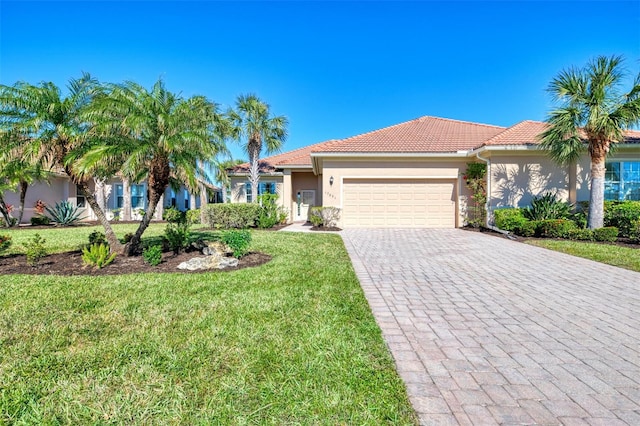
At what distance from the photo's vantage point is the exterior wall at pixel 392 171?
14430 mm

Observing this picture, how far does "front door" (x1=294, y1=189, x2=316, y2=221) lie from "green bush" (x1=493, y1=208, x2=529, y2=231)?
10879mm

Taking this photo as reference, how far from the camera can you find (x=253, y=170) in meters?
19.0

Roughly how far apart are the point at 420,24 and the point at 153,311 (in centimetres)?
1368

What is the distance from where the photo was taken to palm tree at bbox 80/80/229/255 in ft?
19.3

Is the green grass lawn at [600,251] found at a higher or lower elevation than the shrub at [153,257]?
lower

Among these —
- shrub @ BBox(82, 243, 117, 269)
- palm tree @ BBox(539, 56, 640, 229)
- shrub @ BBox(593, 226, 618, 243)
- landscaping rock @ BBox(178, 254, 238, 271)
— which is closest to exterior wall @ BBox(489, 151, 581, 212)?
palm tree @ BBox(539, 56, 640, 229)

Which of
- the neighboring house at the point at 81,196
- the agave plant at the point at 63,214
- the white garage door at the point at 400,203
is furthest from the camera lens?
the neighboring house at the point at 81,196

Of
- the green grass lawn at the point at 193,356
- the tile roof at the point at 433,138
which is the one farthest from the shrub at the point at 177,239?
the tile roof at the point at 433,138

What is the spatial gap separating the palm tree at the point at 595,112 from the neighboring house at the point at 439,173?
1686mm

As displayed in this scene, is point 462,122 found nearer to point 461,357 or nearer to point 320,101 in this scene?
point 320,101

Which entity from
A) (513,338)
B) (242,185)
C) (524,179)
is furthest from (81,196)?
(524,179)

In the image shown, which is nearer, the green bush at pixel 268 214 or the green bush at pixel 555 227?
the green bush at pixel 555 227

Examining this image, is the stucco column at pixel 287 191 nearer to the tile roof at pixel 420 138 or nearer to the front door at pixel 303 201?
the front door at pixel 303 201

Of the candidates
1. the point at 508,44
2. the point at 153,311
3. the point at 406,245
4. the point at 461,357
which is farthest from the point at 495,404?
the point at 508,44
